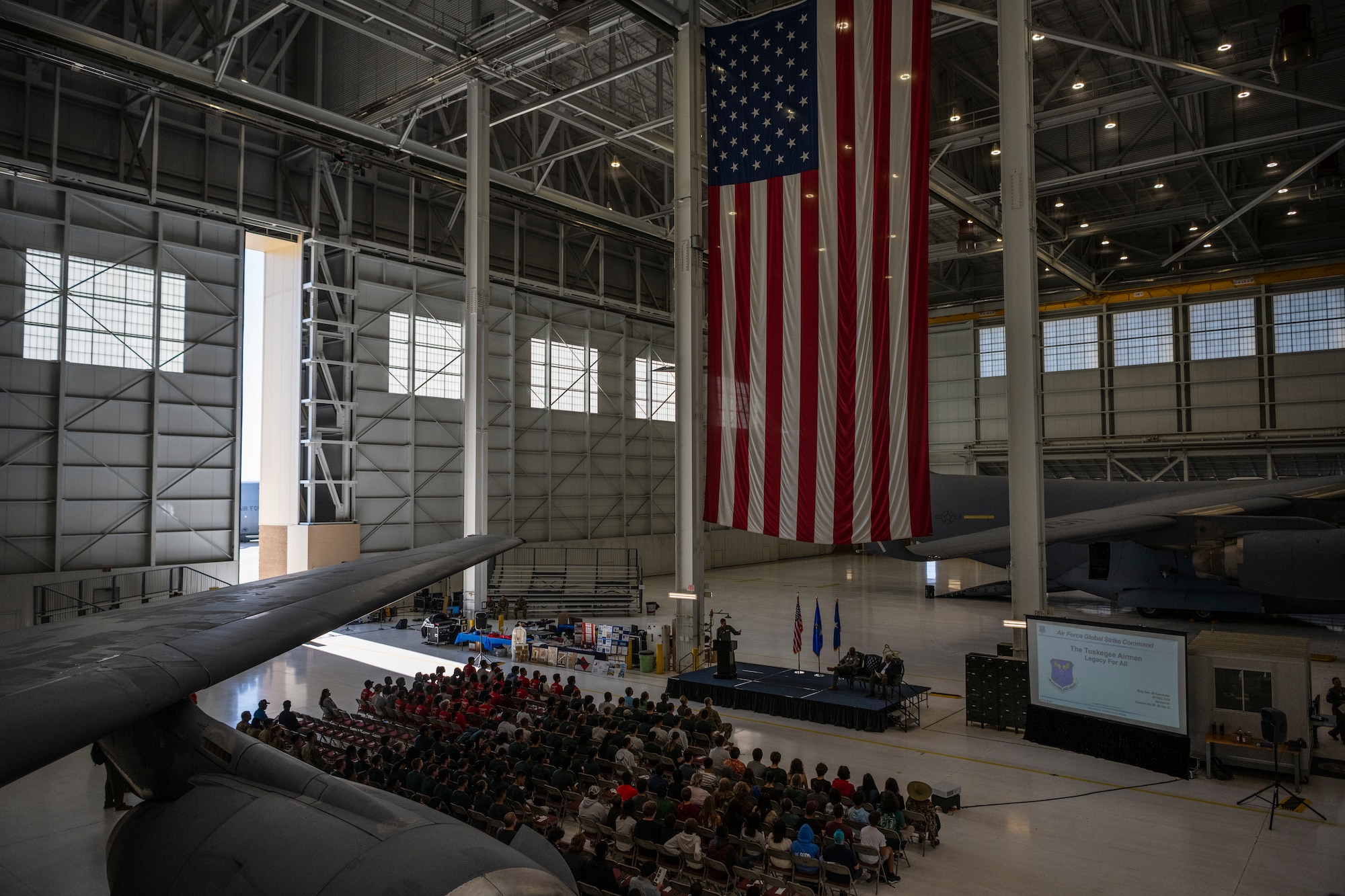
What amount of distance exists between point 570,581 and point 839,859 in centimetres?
2512

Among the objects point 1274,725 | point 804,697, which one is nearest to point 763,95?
point 804,697

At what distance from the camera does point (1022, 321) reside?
1670 cm

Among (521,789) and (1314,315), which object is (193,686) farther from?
(1314,315)

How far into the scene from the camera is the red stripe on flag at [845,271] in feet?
57.0

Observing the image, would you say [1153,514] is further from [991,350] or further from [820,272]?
[991,350]

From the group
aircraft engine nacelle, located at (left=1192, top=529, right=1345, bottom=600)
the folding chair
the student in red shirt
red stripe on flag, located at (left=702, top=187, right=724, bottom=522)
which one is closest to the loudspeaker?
the student in red shirt

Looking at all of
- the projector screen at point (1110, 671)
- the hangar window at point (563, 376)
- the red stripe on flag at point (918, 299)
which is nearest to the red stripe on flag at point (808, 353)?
the red stripe on flag at point (918, 299)

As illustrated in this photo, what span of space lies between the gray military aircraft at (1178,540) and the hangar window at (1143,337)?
14.0 meters

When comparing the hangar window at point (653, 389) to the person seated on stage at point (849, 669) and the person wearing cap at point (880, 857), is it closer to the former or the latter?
the person seated on stage at point (849, 669)

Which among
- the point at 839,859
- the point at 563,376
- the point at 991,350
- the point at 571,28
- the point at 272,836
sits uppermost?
the point at 571,28

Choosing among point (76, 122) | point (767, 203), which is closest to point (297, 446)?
point (76, 122)

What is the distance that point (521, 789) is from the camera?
1041 cm

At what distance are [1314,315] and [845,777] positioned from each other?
37686 mm

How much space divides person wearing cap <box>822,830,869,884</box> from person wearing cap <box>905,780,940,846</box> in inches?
71.2
